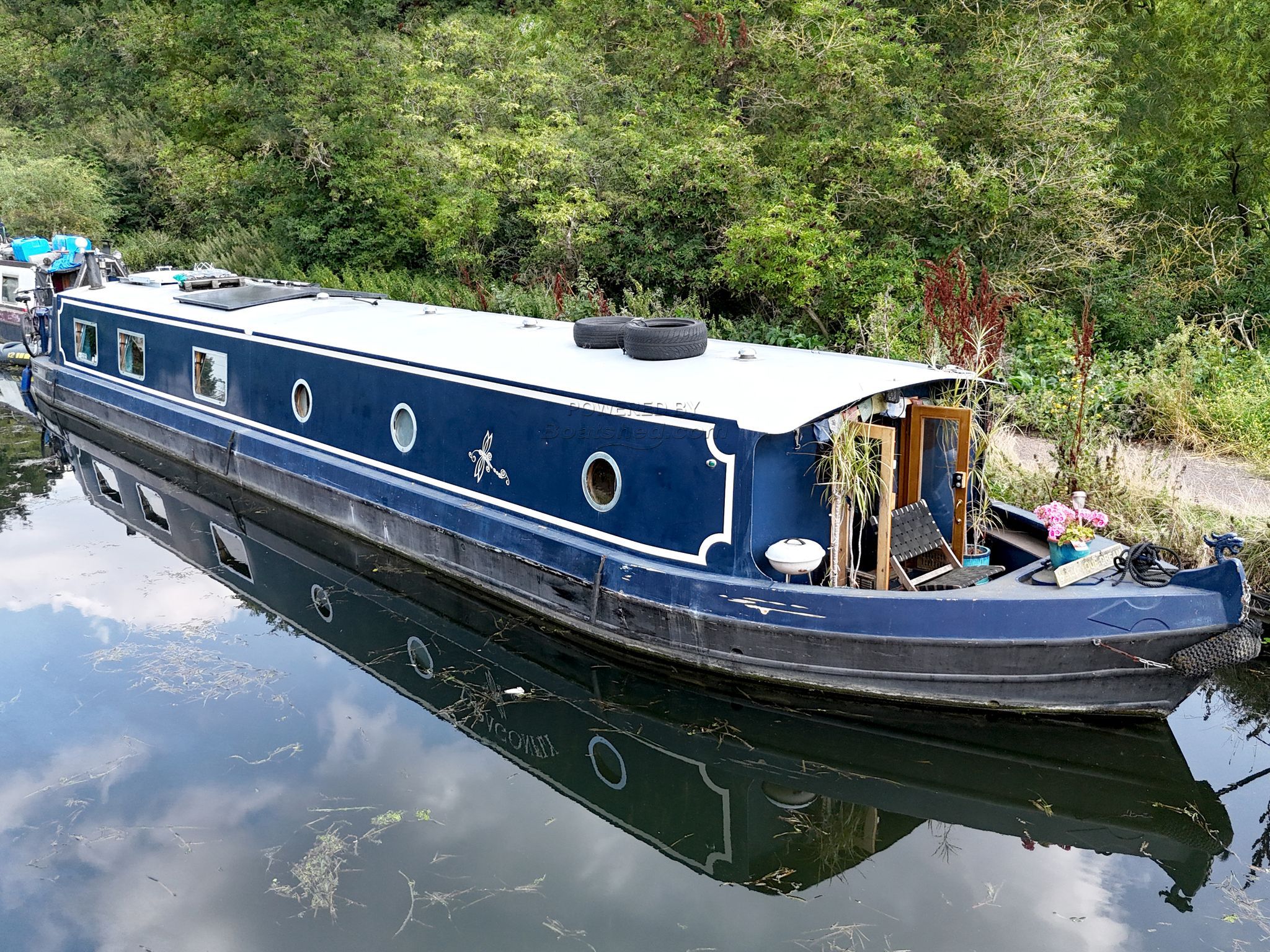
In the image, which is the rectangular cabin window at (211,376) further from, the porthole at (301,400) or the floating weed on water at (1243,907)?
the floating weed on water at (1243,907)

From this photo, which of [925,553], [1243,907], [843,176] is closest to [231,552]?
[925,553]

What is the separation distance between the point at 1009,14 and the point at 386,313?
9.56 m

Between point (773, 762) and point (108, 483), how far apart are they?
795 centimetres

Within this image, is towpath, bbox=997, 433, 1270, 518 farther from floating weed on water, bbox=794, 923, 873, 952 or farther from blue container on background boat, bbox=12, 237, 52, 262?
blue container on background boat, bbox=12, 237, 52, 262

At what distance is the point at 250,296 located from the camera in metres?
10.1

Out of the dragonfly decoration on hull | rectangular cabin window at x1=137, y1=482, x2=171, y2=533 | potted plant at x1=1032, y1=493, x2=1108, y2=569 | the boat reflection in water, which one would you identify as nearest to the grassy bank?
potted plant at x1=1032, y1=493, x2=1108, y2=569

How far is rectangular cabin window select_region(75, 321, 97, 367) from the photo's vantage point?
1166 centimetres

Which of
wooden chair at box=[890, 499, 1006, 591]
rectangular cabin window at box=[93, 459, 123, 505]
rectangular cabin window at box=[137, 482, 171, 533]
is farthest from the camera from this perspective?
rectangular cabin window at box=[93, 459, 123, 505]

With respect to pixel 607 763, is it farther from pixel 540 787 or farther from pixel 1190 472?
pixel 1190 472

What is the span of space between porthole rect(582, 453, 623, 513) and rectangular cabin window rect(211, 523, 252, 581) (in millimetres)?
3228

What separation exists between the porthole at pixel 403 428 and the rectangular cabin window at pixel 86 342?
19.7 ft

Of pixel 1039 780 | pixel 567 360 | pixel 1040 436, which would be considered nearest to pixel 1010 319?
pixel 1040 436

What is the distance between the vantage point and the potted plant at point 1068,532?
5328 mm

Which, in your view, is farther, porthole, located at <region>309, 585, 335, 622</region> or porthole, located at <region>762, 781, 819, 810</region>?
porthole, located at <region>309, 585, 335, 622</region>
